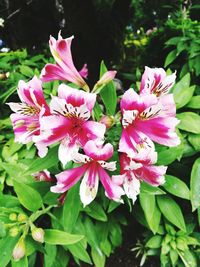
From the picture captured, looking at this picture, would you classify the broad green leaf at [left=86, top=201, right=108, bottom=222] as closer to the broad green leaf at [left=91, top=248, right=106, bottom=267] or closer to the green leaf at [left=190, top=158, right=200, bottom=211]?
→ the broad green leaf at [left=91, top=248, right=106, bottom=267]

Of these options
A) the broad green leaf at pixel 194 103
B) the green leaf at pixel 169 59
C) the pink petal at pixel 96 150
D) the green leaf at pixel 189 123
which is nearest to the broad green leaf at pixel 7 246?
the pink petal at pixel 96 150

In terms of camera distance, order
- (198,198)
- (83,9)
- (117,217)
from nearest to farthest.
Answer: (198,198) → (117,217) → (83,9)

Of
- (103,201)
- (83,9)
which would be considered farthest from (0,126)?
(83,9)

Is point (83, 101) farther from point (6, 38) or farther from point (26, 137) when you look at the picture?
point (6, 38)

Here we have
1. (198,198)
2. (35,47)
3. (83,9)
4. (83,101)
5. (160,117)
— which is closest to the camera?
(83,101)

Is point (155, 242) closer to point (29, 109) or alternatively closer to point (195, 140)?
point (195, 140)

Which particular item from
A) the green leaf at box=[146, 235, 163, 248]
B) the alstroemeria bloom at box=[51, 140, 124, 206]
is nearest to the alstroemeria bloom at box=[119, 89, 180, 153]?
the alstroemeria bloom at box=[51, 140, 124, 206]
